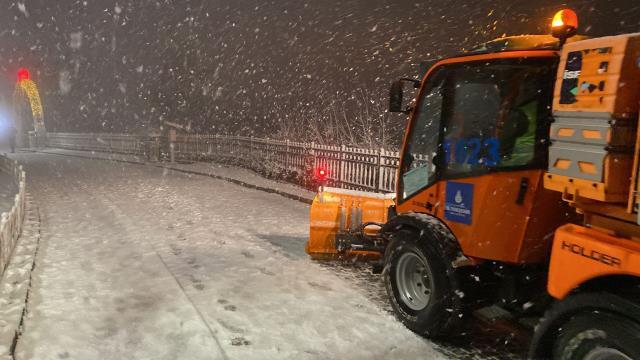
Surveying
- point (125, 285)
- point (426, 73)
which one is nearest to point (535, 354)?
point (426, 73)

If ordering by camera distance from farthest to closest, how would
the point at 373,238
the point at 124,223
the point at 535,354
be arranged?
1. the point at 124,223
2. the point at 373,238
3. the point at 535,354

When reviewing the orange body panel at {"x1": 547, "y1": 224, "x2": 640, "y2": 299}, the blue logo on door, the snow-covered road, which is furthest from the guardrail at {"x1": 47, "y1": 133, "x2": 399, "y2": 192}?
the orange body panel at {"x1": 547, "y1": 224, "x2": 640, "y2": 299}

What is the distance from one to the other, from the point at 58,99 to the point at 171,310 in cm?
5752

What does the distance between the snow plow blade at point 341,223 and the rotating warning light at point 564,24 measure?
3.18 m

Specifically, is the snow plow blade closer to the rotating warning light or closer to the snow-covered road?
the snow-covered road

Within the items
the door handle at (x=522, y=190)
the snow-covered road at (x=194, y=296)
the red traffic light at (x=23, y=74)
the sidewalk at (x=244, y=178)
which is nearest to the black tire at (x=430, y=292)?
the snow-covered road at (x=194, y=296)

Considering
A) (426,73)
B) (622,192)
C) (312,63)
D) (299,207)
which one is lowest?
(299,207)

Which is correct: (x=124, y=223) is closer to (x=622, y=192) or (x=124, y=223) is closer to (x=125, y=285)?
(x=125, y=285)

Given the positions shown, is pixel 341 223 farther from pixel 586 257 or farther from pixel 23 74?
pixel 23 74

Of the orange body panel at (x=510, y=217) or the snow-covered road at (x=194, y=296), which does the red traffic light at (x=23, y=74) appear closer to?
the snow-covered road at (x=194, y=296)

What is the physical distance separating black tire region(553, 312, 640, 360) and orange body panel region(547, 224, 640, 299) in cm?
22

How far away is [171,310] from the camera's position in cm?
475

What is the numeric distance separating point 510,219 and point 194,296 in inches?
132

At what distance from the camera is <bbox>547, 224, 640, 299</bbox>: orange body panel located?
2502 mm
